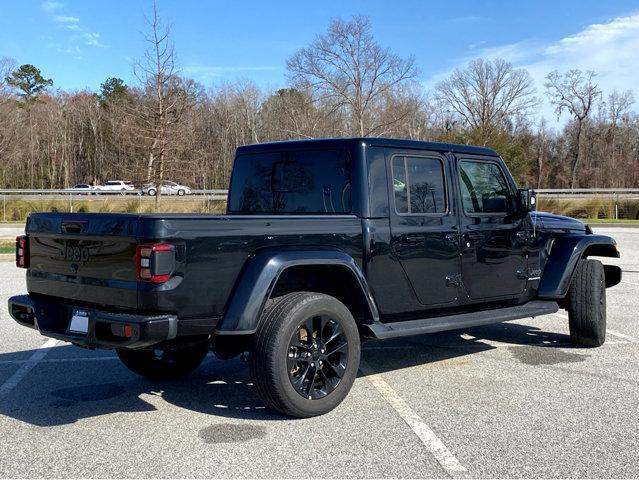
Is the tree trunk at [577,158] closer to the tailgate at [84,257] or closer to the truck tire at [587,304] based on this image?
the truck tire at [587,304]

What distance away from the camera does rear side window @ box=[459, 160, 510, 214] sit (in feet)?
18.3

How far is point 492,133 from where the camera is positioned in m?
42.6

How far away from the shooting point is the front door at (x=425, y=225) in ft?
16.2

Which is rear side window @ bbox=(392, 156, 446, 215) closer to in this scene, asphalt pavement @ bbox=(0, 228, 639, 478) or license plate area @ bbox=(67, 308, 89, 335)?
asphalt pavement @ bbox=(0, 228, 639, 478)

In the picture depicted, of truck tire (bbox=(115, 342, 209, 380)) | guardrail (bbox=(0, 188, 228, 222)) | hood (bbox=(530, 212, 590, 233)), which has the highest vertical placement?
guardrail (bbox=(0, 188, 228, 222))

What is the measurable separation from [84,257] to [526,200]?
3824 millimetres

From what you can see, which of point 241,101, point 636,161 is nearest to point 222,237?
point 241,101

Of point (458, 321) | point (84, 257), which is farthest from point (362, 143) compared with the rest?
point (84, 257)

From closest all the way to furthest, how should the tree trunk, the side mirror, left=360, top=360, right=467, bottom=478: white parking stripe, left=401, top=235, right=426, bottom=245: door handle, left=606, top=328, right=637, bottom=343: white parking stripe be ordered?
left=360, top=360, right=467, bottom=478: white parking stripe
left=401, top=235, right=426, bottom=245: door handle
the side mirror
left=606, top=328, right=637, bottom=343: white parking stripe
the tree trunk

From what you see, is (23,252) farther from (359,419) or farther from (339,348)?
(359,419)

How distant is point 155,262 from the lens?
12.2 ft

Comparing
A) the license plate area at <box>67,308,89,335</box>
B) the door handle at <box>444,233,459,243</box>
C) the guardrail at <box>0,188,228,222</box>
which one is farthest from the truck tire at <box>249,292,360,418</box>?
the guardrail at <box>0,188,228,222</box>

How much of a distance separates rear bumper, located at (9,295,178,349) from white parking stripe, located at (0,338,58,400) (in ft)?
3.27

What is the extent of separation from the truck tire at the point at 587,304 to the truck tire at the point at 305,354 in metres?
2.82
